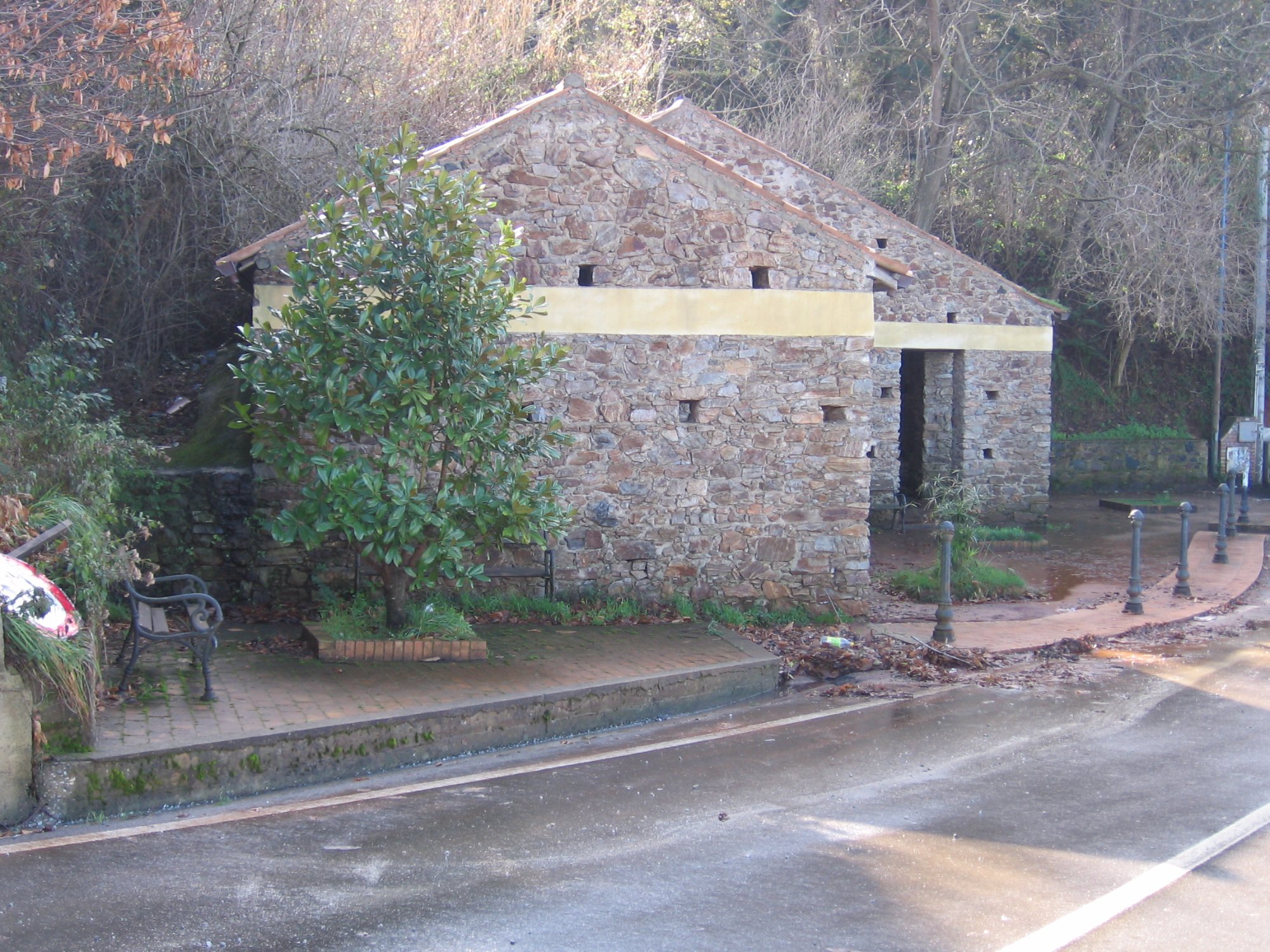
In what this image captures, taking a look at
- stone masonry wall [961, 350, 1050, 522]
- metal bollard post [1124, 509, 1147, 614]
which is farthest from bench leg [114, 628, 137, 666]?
stone masonry wall [961, 350, 1050, 522]

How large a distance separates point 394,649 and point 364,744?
190cm

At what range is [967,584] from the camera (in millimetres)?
13812

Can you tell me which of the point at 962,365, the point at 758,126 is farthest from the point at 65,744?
the point at 758,126

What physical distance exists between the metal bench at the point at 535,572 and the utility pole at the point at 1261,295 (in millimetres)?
20855

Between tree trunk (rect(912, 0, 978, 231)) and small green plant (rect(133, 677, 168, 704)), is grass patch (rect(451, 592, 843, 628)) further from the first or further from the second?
tree trunk (rect(912, 0, 978, 231))

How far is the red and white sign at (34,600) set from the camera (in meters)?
6.32

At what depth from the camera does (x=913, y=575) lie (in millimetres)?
14094

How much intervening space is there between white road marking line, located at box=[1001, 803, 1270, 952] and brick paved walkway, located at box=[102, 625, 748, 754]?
4.12 metres

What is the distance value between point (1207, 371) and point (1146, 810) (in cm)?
2690

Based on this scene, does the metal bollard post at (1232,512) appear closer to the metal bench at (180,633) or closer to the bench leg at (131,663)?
the metal bench at (180,633)

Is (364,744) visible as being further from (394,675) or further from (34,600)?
(34,600)

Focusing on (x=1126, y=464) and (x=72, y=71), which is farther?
(x=1126, y=464)

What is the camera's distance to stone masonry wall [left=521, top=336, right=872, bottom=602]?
36.3 feet

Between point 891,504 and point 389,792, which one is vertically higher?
point 891,504
